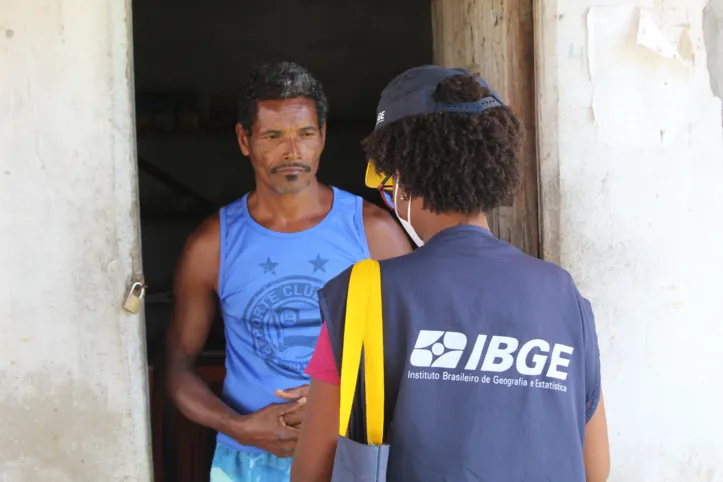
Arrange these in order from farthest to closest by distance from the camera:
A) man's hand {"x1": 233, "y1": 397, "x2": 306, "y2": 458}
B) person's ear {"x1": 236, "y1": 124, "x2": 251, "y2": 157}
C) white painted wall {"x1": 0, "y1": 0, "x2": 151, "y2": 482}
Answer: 1. person's ear {"x1": 236, "y1": 124, "x2": 251, "y2": 157}
2. man's hand {"x1": 233, "y1": 397, "x2": 306, "y2": 458}
3. white painted wall {"x1": 0, "y1": 0, "x2": 151, "y2": 482}

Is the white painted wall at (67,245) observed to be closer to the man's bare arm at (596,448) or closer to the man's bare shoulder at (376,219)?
the man's bare shoulder at (376,219)

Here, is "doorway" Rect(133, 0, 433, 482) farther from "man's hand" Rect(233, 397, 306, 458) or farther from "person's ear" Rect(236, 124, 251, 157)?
"man's hand" Rect(233, 397, 306, 458)

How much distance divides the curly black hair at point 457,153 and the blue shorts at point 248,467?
4.21 ft

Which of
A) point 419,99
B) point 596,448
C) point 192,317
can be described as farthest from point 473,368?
point 192,317

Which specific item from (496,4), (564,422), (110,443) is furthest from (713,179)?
(110,443)

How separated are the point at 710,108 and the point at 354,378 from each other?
1.66 m

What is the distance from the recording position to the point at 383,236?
8.03ft

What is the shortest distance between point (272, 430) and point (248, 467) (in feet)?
0.59

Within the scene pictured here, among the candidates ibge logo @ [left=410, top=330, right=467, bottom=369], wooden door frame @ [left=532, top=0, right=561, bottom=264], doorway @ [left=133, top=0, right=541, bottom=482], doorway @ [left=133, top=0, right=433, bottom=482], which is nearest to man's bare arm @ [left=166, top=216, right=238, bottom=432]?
wooden door frame @ [left=532, top=0, right=561, bottom=264]

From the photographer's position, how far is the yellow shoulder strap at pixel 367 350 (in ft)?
4.02

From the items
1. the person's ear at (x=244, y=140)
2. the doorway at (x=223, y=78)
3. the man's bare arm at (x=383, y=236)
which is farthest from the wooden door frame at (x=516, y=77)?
the doorway at (x=223, y=78)

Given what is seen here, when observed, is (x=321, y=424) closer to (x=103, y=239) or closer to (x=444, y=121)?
(x=444, y=121)

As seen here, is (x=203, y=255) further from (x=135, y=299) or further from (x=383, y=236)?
(x=383, y=236)

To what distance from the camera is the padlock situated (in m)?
2.14
